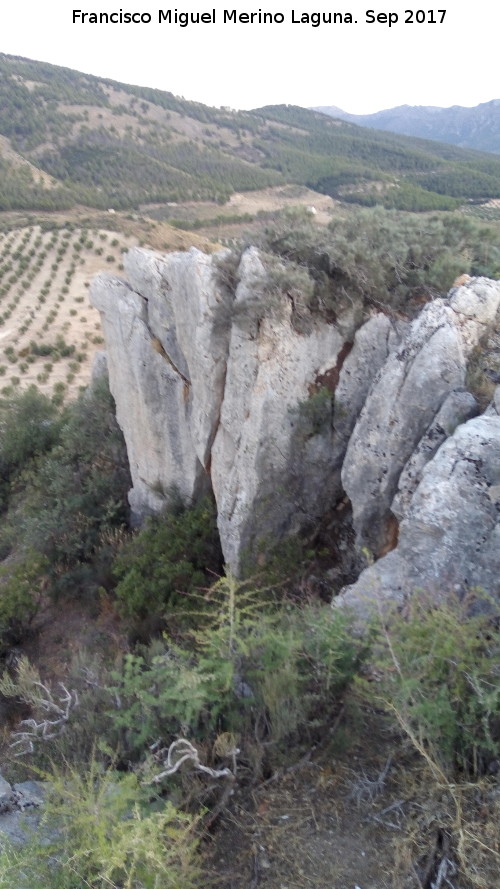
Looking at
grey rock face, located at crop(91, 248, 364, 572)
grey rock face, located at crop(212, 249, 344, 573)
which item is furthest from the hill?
grey rock face, located at crop(212, 249, 344, 573)

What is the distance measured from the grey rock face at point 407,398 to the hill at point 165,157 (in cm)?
3329

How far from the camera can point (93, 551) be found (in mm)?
8844

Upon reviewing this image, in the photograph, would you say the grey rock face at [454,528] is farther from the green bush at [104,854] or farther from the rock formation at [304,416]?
the green bush at [104,854]

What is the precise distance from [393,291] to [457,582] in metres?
3.95

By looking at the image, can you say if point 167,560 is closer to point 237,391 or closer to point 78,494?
point 237,391

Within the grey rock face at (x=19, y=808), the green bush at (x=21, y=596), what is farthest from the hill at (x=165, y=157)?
the grey rock face at (x=19, y=808)

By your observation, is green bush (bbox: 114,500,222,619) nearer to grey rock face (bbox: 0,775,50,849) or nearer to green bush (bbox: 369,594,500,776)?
grey rock face (bbox: 0,775,50,849)

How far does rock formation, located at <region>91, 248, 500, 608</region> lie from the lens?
169 inches

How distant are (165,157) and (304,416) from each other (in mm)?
68626

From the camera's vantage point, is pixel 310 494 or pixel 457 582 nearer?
pixel 457 582

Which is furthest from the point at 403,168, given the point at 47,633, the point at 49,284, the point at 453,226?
the point at 47,633

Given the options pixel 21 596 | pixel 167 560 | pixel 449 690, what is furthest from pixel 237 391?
pixel 449 690

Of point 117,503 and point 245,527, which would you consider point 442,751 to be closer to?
point 245,527

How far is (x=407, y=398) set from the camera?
543 cm
